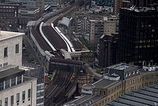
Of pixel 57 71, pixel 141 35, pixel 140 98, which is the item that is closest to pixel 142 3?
pixel 141 35

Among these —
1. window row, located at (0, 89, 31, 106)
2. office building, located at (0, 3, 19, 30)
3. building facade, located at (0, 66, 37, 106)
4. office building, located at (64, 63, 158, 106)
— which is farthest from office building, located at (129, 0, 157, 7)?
window row, located at (0, 89, 31, 106)

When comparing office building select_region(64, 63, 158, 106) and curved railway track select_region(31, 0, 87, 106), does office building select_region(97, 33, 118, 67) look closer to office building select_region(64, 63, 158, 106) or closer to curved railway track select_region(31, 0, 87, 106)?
curved railway track select_region(31, 0, 87, 106)

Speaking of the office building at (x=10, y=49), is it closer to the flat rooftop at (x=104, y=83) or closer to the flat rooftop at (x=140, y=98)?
the flat rooftop at (x=140, y=98)

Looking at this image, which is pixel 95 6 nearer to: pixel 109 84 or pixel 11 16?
pixel 11 16

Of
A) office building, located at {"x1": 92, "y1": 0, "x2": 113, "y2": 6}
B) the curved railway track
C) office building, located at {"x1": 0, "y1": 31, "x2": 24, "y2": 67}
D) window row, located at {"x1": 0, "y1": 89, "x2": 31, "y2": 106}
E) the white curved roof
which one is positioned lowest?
the curved railway track

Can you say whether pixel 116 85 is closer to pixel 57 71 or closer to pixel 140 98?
pixel 140 98

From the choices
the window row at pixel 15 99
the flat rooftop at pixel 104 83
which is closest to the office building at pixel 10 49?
the window row at pixel 15 99

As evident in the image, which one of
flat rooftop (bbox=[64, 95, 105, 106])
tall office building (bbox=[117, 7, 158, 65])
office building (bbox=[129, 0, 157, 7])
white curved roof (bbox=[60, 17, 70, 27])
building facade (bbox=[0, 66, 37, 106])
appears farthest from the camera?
white curved roof (bbox=[60, 17, 70, 27])

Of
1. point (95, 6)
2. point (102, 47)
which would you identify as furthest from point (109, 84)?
point (95, 6)
